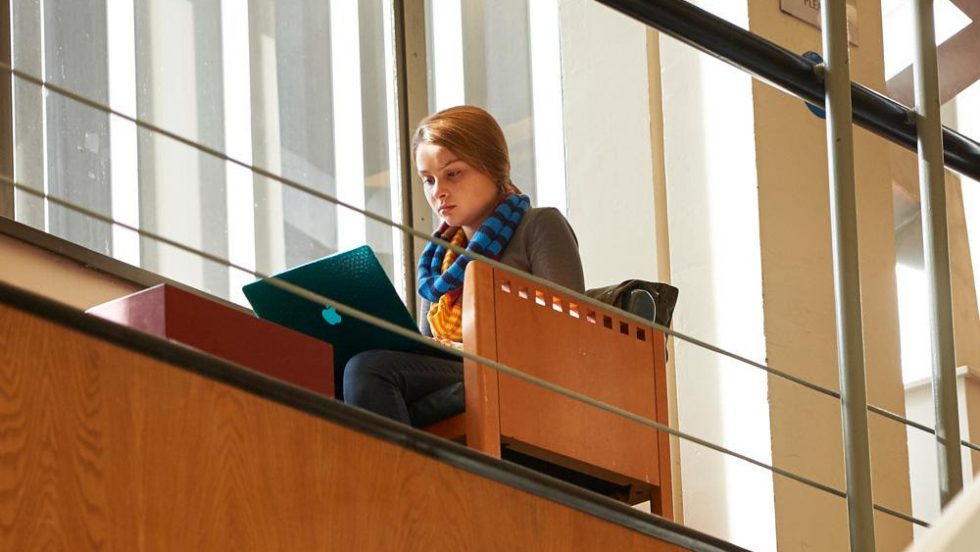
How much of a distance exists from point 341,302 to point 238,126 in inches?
73.2

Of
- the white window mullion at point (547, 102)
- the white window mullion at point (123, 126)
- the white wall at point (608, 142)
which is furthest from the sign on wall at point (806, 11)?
the white window mullion at point (123, 126)

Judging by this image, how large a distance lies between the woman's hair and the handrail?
2.94ft

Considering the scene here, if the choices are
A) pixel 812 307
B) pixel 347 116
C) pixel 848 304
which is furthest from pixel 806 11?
pixel 848 304

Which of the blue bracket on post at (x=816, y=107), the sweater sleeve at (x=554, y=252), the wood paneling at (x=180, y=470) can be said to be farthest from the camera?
the sweater sleeve at (x=554, y=252)

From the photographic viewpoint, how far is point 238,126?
396cm

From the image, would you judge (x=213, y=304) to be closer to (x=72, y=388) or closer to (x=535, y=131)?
(x=72, y=388)

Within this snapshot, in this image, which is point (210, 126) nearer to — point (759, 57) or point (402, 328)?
point (402, 328)

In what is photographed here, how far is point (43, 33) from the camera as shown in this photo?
3.60 meters

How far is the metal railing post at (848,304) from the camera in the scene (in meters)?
1.79

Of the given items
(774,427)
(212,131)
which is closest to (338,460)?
(774,427)

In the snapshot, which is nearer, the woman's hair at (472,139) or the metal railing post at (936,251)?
the metal railing post at (936,251)

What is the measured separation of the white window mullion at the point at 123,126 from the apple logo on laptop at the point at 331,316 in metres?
1.40

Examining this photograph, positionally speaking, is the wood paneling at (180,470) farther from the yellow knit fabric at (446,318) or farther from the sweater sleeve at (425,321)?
the sweater sleeve at (425,321)

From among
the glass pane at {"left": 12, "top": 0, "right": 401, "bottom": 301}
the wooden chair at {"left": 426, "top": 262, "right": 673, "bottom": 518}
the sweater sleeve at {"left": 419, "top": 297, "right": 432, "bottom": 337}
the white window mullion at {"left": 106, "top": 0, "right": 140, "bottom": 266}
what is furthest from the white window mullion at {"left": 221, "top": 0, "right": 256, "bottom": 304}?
the wooden chair at {"left": 426, "top": 262, "right": 673, "bottom": 518}
